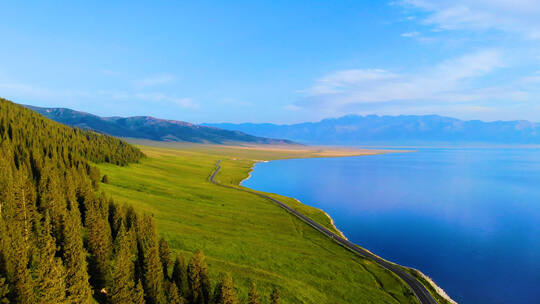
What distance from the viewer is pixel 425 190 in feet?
430

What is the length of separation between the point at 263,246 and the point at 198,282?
26.6 m

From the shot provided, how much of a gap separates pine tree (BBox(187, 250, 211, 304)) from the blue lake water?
4249 cm

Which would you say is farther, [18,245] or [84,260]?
[84,260]

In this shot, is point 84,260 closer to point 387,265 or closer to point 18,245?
point 18,245

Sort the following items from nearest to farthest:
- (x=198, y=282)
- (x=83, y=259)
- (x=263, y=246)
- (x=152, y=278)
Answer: (x=83, y=259) → (x=152, y=278) → (x=198, y=282) → (x=263, y=246)

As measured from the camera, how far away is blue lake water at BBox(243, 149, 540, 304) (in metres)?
51.4

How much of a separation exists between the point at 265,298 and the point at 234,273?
792 centimetres

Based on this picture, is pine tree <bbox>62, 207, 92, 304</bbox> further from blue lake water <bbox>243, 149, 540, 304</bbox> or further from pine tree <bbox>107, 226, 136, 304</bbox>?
blue lake water <bbox>243, 149, 540, 304</bbox>

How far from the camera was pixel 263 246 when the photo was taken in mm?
61156

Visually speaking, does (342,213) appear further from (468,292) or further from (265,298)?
(265,298)

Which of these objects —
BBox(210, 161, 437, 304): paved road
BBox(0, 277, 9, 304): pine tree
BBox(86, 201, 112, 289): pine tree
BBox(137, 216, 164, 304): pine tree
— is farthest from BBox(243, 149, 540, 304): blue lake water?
BBox(0, 277, 9, 304): pine tree

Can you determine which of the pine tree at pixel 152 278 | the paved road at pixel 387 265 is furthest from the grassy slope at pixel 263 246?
→ the pine tree at pixel 152 278

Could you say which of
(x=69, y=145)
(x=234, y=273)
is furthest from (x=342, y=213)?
(x=69, y=145)

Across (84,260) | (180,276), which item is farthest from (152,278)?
(84,260)
